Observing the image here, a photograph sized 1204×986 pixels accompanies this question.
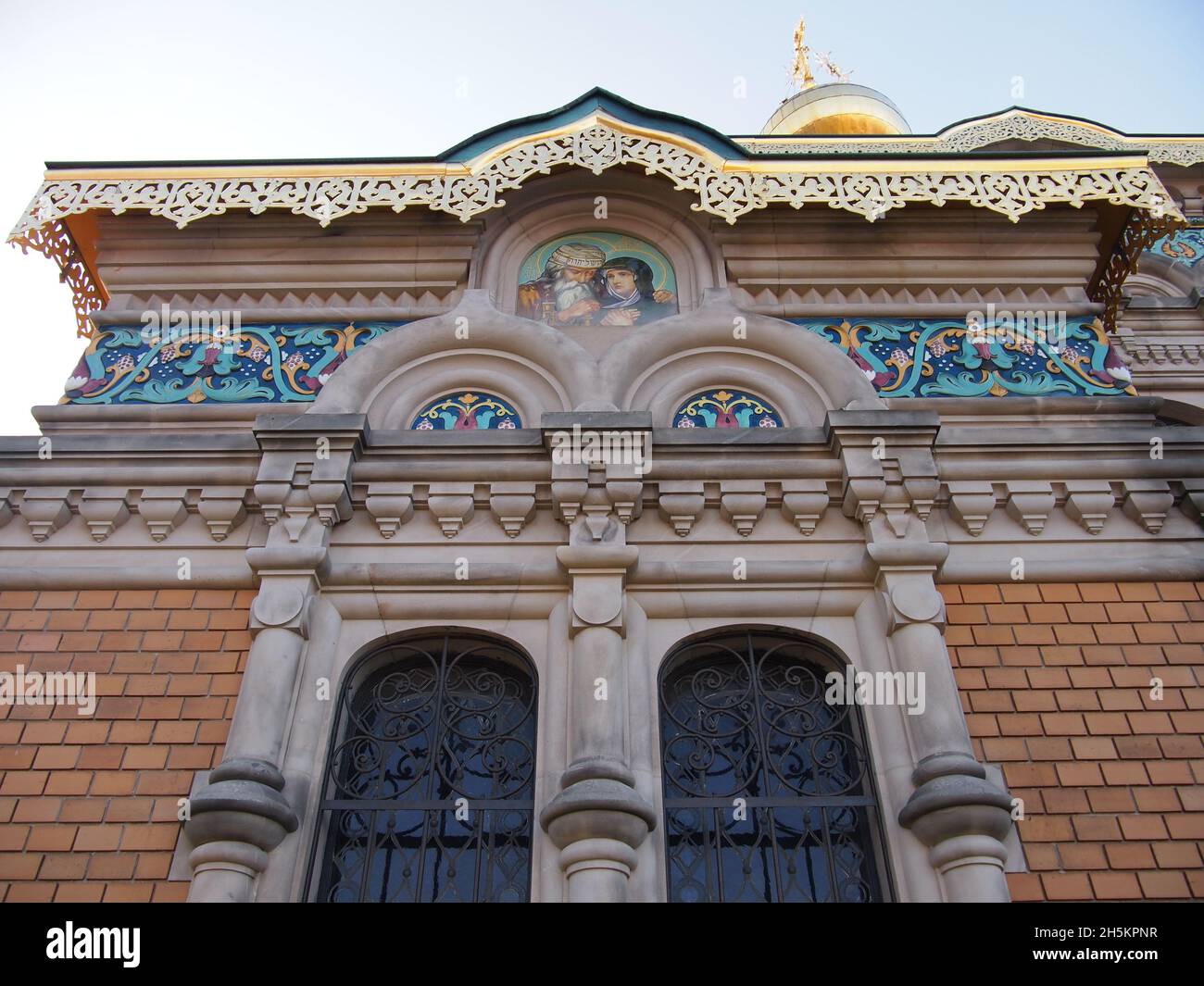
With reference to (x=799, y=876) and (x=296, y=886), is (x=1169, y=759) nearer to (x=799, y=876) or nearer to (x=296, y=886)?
(x=799, y=876)

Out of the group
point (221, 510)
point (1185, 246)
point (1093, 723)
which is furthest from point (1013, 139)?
point (221, 510)

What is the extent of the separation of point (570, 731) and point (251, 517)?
2.58 m

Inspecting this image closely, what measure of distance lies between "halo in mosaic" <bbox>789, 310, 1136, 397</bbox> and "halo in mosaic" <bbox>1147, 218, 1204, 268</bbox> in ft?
14.5

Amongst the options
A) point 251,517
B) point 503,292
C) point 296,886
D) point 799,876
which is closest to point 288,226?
point 503,292

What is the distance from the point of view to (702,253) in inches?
343

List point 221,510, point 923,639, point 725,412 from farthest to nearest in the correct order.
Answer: point 725,412 < point 221,510 < point 923,639

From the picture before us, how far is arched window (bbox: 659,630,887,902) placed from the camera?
5.80m

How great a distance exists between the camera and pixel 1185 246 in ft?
39.8

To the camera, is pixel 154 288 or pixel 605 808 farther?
pixel 154 288

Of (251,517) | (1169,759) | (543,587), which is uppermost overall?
(251,517)

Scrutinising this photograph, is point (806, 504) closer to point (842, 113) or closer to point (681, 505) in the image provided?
point (681, 505)

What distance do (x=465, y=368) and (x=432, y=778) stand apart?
315cm

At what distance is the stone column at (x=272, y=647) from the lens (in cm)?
548

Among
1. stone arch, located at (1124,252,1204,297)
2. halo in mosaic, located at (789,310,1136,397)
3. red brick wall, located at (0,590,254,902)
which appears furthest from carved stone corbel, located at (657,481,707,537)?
stone arch, located at (1124,252,1204,297)
